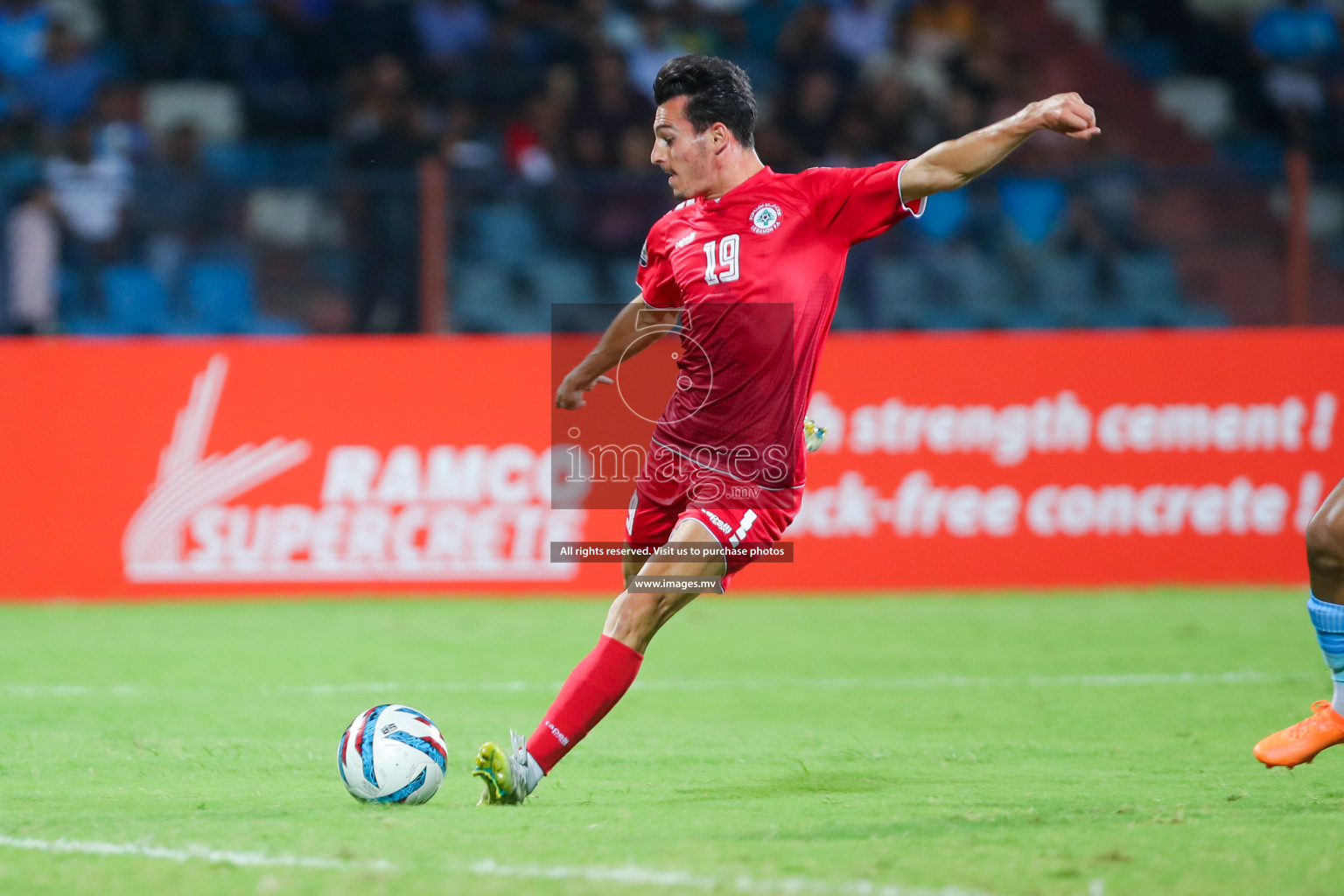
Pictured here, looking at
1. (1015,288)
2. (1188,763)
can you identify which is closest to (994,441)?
(1015,288)

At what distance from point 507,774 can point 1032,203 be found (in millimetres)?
8900

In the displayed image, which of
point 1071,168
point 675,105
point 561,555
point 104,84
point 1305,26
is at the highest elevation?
point 1305,26

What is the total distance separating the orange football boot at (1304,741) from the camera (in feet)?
18.1

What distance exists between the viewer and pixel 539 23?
52.3 feet

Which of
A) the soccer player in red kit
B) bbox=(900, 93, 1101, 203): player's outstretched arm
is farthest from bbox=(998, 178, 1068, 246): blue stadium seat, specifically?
bbox=(900, 93, 1101, 203): player's outstretched arm

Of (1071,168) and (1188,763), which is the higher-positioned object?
(1071,168)

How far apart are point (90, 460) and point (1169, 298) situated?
8268mm

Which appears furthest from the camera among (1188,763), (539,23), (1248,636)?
(539,23)

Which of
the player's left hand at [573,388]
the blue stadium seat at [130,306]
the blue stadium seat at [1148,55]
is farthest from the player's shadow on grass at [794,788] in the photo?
the blue stadium seat at [1148,55]

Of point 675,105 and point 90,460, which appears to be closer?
point 675,105

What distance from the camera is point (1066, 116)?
4.86 m

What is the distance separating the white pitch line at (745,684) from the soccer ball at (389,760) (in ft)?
8.37

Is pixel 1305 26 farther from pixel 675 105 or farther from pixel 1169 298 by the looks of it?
pixel 675 105

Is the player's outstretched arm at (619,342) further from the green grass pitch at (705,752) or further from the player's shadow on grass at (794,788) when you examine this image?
the player's shadow on grass at (794,788)
